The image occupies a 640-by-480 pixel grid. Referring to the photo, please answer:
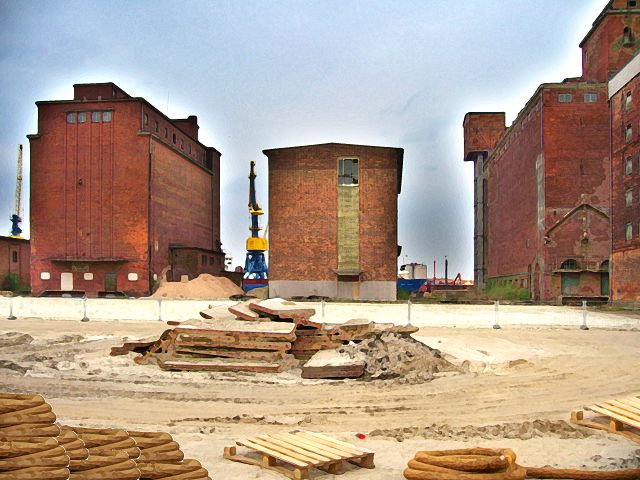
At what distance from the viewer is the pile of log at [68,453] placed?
4410 mm

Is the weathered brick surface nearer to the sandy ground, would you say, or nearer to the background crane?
the sandy ground

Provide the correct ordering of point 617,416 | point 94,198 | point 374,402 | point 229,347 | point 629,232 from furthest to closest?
1. point 94,198
2. point 629,232
3. point 229,347
4. point 374,402
5. point 617,416

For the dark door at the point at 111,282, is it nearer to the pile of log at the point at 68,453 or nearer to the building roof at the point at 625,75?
the building roof at the point at 625,75

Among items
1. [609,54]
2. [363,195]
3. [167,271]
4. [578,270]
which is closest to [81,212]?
[167,271]

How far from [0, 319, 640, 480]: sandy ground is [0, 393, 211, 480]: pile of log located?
0.94 metres

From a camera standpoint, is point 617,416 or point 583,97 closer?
point 617,416

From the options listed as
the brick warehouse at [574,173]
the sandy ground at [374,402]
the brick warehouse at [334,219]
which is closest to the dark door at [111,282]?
the brick warehouse at [334,219]

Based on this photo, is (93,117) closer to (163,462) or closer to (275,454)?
(275,454)

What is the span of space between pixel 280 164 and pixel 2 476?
136 ft

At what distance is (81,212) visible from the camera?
4841 centimetres

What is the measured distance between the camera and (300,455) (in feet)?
22.0

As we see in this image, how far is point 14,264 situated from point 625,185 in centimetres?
5387

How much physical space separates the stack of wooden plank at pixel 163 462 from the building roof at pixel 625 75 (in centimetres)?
3825

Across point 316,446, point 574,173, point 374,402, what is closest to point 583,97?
point 574,173
